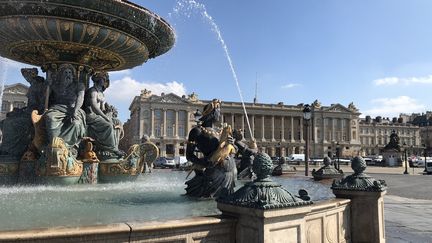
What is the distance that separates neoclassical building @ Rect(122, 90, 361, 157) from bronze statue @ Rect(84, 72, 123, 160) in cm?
8505

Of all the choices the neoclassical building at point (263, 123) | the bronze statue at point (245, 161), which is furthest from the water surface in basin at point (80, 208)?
the neoclassical building at point (263, 123)

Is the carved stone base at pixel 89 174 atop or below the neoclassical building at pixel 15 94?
below

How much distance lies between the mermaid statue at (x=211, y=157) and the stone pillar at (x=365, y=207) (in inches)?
70.5

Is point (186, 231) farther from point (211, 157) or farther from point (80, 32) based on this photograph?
point (80, 32)

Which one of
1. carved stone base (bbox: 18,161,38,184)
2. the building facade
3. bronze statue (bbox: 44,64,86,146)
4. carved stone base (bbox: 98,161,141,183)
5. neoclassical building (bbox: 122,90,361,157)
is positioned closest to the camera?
carved stone base (bbox: 18,161,38,184)

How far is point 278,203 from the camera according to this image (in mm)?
3225

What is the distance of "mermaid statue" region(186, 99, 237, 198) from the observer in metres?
6.02

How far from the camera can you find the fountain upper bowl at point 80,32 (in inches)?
309

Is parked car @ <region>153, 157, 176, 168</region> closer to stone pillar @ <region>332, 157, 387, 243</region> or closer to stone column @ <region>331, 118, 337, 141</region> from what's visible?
stone pillar @ <region>332, 157, 387, 243</region>

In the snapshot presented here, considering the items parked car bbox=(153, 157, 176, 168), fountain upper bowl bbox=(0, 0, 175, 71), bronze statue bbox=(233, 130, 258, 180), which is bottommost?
parked car bbox=(153, 157, 176, 168)

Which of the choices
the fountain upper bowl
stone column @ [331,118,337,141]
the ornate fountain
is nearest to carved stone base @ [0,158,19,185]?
the ornate fountain

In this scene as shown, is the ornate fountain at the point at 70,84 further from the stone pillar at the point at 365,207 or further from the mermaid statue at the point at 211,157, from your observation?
the stone pillar at the point at 365,207

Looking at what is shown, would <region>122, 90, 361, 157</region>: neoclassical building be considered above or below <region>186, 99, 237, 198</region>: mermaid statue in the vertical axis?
above

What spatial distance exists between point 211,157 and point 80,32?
4.53 m
